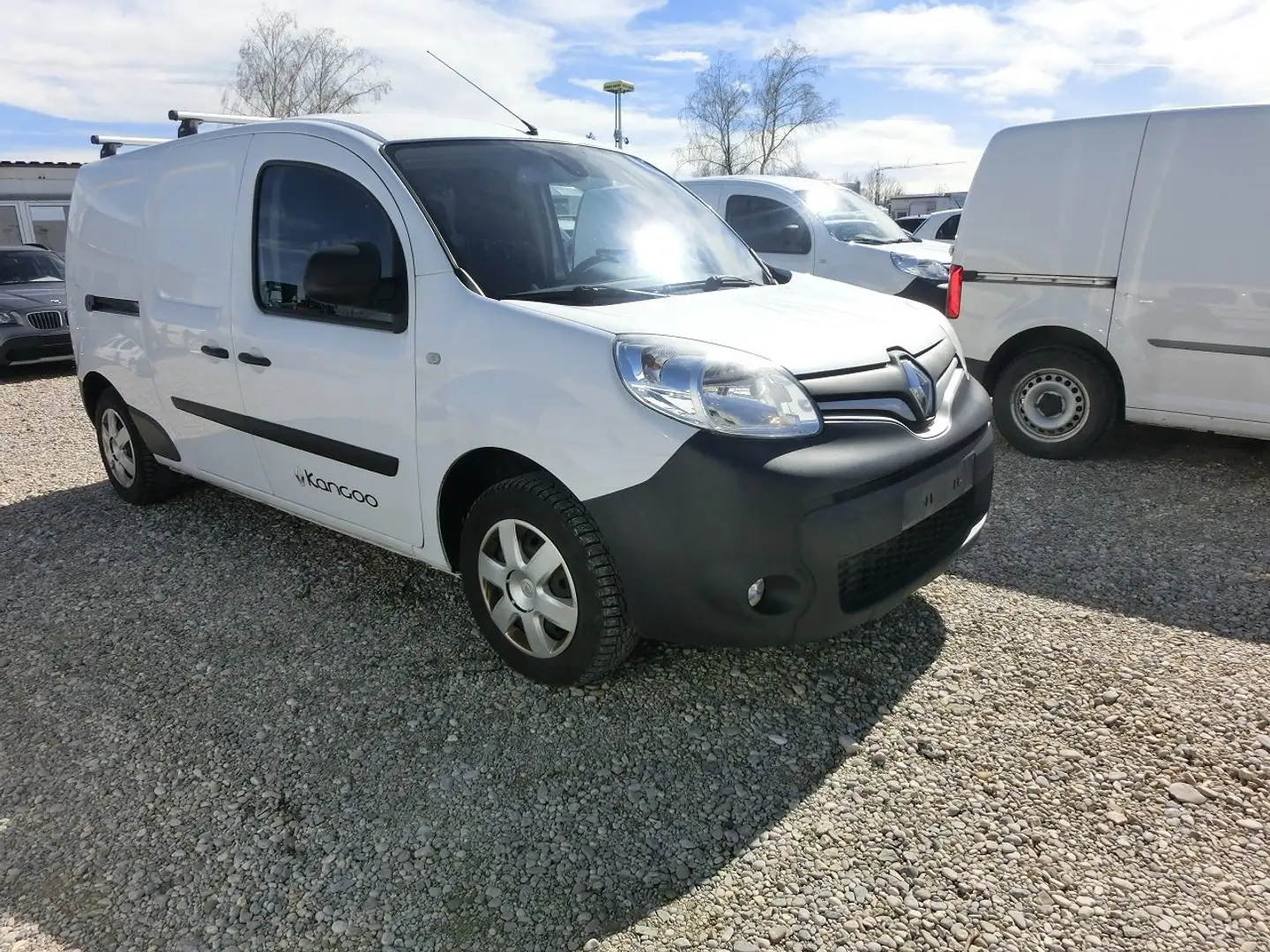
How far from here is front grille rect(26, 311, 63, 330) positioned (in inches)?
371

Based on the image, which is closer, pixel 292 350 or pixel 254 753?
pixel 254 753

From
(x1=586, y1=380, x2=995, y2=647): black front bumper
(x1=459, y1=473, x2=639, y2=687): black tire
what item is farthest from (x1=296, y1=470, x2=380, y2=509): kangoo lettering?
(x1=586, y1=380, x2=995, y2=647): black front bumper

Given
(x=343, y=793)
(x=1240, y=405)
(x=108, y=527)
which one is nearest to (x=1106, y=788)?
(x=343, y=793)

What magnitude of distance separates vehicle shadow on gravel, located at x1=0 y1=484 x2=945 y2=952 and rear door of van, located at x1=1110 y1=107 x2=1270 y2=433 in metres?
2.66

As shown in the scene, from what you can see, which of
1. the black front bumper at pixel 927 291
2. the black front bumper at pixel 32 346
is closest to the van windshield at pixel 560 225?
the black front bumper at pixel 927 291

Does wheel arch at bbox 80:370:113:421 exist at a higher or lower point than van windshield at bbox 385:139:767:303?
lower

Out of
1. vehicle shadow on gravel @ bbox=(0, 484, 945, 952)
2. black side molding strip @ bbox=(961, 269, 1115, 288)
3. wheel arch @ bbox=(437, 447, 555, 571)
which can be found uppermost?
black side molding strip @ bbox=(961, 269, 1115, 288)

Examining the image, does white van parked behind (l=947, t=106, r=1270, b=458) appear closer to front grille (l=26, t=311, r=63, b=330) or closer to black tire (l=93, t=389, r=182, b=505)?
black tire (l=93, t=389, r=182, b=505)

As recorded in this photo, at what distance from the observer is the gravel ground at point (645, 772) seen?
2.04 m

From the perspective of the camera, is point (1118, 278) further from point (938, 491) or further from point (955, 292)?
point (938, 491)

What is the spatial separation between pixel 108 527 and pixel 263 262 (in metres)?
2.13

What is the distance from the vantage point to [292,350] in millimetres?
3318

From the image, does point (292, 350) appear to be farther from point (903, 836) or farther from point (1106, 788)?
point (1106, 788)

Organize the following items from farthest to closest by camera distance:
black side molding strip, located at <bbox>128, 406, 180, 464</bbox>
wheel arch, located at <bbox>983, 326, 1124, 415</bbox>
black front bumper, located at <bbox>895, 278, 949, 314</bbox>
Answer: black front bumper, located at <bbox>895, 278, 949, 314</bbox>
wheel arch, located at <bbox>983, 326, 1124, 415</bbox>
black side molding strip, located at <bbox>128, 406, 180, 464</bbox>
